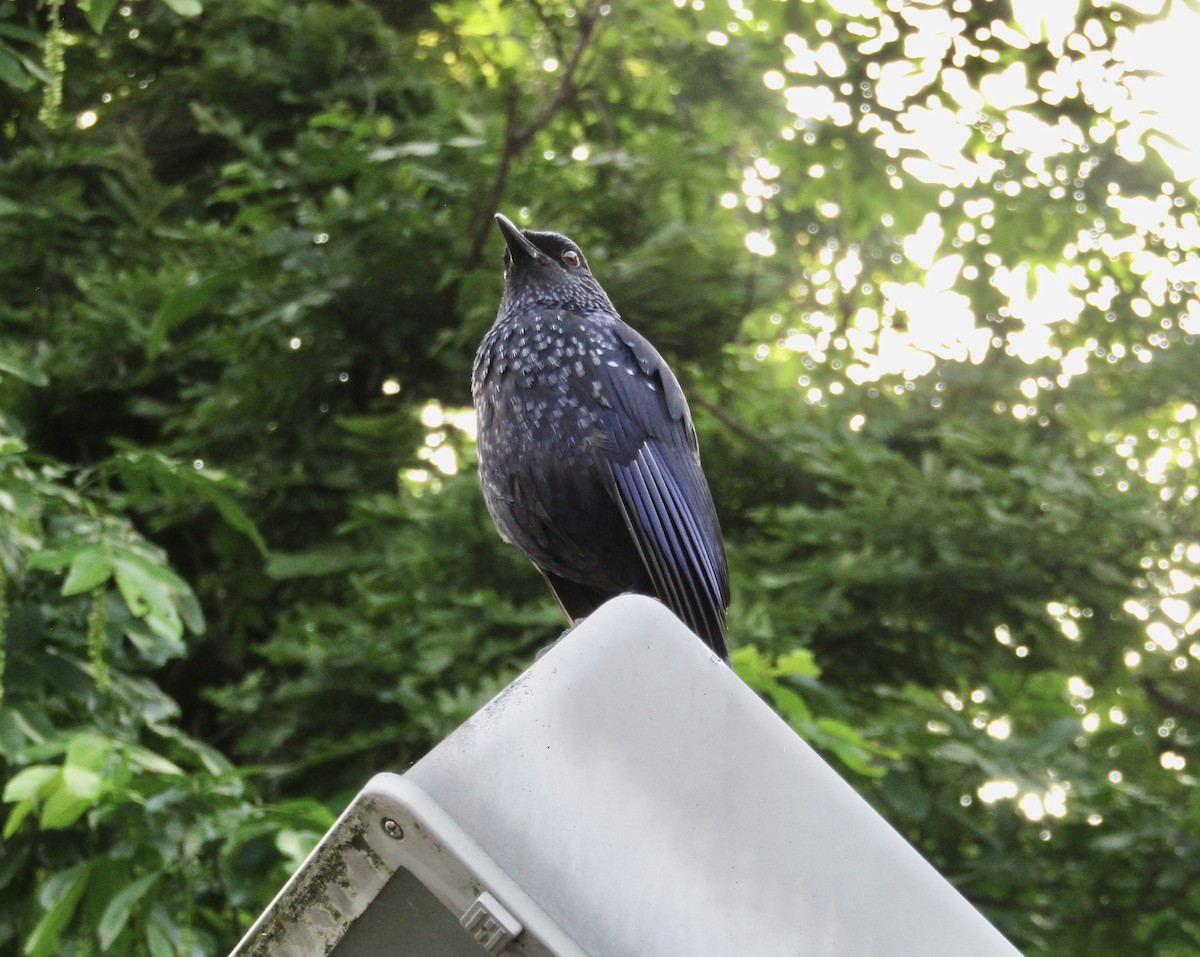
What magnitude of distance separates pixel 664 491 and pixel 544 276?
600 mm

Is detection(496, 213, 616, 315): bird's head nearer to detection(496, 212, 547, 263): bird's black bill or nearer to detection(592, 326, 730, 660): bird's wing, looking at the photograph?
detection(496, 212, 547, 263): bird's black bill

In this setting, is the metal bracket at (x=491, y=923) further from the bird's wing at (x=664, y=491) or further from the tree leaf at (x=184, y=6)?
the tree leaf at (x=184, y=6)

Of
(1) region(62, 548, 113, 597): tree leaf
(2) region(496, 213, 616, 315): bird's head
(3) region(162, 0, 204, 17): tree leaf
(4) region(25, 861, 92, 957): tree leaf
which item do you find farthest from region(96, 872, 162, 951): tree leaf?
(3) region(162, 0, 204, 17): tree leaf

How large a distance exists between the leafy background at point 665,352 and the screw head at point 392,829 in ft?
6.88

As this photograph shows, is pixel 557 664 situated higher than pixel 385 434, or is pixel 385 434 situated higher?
pixel 557 664

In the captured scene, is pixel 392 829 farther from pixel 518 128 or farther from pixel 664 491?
pixel 518 128

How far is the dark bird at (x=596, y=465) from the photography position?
7.95 ft

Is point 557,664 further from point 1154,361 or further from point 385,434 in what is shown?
point 1154,361

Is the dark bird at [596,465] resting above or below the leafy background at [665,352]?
above

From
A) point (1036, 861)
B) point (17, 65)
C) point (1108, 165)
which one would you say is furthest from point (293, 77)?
point (1036, 861)

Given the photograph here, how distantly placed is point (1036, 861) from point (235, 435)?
302cm

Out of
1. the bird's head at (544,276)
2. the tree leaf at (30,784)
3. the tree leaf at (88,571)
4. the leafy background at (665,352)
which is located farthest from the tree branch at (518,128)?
the tree leaf at (30,784)

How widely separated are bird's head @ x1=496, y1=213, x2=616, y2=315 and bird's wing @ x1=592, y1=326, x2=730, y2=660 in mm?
176

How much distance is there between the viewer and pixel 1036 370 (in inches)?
223
